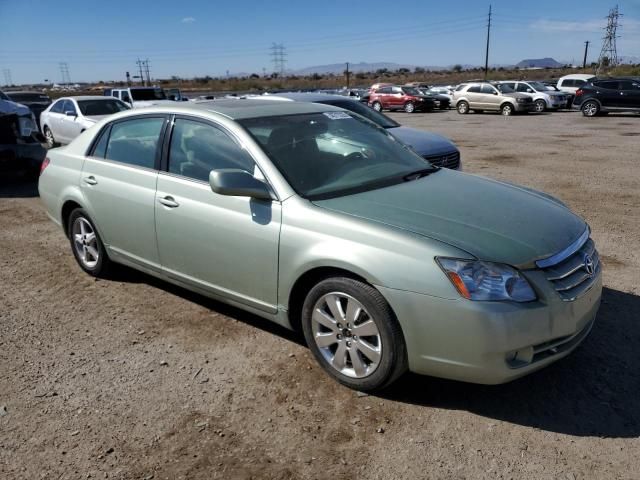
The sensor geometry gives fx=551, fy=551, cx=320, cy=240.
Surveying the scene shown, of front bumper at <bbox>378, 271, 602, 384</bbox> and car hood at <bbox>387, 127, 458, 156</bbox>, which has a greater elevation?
car hood at <bbox>387, 127, 458, 156</bbox>

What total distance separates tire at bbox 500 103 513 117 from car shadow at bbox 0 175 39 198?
23.1 metres

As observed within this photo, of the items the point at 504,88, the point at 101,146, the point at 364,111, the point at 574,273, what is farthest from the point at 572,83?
the point at 574,273

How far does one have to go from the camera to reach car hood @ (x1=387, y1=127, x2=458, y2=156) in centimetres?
765

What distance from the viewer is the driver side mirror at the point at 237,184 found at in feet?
11.1

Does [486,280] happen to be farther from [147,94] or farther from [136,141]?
[147,94]

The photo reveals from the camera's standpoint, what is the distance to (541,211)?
11.7 ft

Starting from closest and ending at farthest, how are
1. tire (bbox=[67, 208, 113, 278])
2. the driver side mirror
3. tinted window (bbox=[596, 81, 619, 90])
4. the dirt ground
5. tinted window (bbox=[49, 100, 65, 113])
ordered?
the dirt ground, the driver side mirror, tire (bbox=[67, 208, 113, 278]), tinted window (bbox=[49, 100, 65, 113]), tinted window (bbox=[596, 81, 619, 90])

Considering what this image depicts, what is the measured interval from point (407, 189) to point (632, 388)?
1811mm

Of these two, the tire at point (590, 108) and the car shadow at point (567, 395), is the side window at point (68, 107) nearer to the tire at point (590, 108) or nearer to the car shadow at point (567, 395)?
the car shadow at point (567, 395)

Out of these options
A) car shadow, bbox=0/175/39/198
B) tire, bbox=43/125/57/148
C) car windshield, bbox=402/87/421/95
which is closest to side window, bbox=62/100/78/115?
tire, bbox=43/125/57/148

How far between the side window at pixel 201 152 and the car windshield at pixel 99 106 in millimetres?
11078

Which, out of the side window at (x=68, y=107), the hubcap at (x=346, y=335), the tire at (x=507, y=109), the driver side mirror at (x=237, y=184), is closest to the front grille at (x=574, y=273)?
the hubcap at (x=346, y=335)

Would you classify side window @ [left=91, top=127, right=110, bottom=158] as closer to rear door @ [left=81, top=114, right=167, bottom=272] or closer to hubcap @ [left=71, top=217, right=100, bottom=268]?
rear door @ [left=81, top=114, right=167, bottom=272]

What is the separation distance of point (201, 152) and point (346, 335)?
5.71 feet
